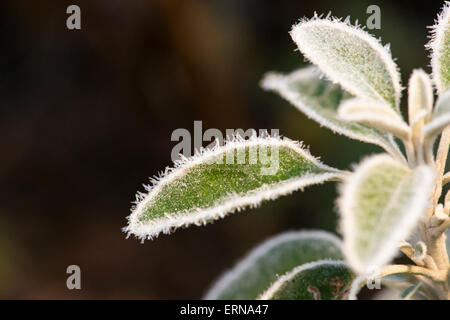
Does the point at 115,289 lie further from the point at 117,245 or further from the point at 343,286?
the point at 343,286

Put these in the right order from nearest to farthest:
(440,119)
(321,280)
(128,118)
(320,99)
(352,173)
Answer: (440,119) < (352,173) < (321,280) < (320,99) < (128,118)

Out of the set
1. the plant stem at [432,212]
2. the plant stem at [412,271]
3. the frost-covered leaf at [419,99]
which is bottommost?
the plant stem at [412,271]

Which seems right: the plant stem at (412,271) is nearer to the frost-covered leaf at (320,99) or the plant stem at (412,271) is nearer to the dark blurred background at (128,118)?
the frost-covered leaf at (320,99)

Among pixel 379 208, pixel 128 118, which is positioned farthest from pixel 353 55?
pixel 128 118

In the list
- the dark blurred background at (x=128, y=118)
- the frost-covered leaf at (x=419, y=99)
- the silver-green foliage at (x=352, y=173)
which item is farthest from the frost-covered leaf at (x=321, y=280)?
the dark blurred background at (x=128, y=118)

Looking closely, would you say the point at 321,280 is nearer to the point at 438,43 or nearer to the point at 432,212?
the point at 432,212

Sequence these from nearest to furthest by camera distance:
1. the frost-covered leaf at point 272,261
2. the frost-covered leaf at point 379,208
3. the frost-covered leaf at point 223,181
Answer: the frost-covered leaf at point 379,208, the frost-covered leaf at point 223,181, the frost-covered leaf at point 272,261

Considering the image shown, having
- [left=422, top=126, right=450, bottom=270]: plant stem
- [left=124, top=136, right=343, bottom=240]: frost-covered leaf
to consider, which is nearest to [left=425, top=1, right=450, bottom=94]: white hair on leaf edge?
[left=422, top=126, right=450, bottom=270]: plant stem

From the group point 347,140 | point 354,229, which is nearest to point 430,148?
point 354,229

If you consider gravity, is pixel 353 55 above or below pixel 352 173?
above
